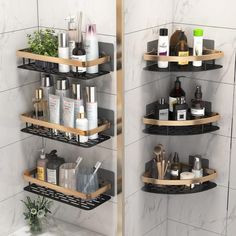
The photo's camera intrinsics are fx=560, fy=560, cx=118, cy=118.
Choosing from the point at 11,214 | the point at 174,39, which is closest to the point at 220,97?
the point at 174,39

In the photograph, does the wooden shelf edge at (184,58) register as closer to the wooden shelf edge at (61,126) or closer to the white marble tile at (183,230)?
the wooden shelf edge at (61,126)

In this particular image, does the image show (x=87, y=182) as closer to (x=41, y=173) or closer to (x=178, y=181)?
(x=41, y=173)

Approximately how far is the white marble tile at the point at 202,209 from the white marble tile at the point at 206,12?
73 centimetres

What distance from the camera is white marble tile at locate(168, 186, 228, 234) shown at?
8.15 ft

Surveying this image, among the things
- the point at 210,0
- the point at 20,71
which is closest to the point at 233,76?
the point at 210,0

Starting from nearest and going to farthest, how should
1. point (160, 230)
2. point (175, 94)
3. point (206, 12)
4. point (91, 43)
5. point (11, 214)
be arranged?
1. point (91, 43)
2. point (206, 12)
3. point (175, 94)
4. point (11, 214)
5. point (160, 230)

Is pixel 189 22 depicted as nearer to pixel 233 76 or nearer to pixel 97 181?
pixel 233 76

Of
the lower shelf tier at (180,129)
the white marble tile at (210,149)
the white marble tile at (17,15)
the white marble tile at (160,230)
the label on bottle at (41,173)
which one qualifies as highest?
the white marble tile at (17,15)

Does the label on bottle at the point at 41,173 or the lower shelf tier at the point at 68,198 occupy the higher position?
the label on bottle at the point at 41,173

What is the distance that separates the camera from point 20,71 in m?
2.42

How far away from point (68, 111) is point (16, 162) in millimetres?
393

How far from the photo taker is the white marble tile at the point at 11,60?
7.61 ft

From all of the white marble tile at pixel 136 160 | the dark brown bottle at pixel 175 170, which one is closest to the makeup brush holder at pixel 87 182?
the white marble tile at pixel 136 160

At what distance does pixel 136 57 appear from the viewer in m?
2.26
